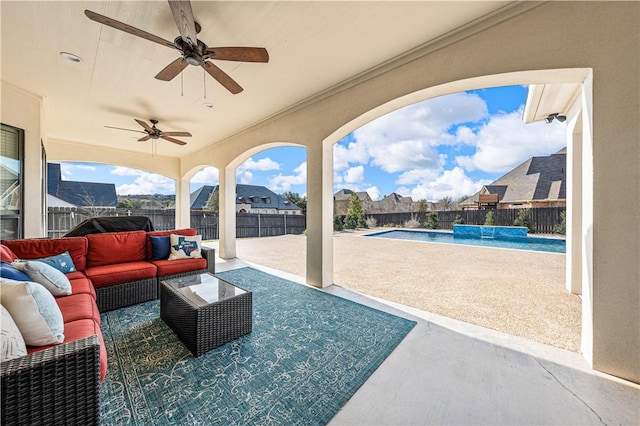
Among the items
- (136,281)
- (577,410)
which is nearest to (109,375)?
(136,281)

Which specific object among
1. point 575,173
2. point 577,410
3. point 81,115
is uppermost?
point 81,115

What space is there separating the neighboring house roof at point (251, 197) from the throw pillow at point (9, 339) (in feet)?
54.7

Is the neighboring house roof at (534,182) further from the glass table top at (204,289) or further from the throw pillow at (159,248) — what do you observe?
the throw pillow at (159,248)

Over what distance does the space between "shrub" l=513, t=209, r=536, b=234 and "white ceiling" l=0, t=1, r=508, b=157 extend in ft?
39.9

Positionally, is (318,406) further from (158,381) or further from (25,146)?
(25,146)

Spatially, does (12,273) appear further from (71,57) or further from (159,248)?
(71,57)

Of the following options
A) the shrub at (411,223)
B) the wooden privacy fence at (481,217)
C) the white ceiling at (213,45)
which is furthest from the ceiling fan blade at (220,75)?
the shrub at (411,223)

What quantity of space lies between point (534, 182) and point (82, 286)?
18.4 m

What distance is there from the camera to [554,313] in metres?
2.88

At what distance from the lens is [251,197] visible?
18.0 metres

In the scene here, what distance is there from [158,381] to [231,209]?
4.70 meters

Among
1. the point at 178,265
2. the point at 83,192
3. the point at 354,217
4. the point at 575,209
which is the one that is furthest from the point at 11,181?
the point at 354,217

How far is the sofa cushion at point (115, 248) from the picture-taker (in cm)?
314

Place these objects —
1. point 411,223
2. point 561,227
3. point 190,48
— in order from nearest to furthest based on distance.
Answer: point 190,48 < point 561,227 < point 411,223
